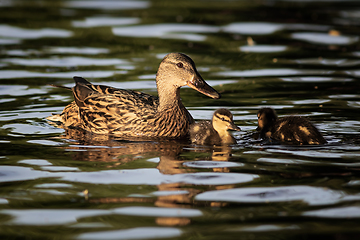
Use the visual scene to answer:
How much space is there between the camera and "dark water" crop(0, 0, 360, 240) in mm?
4863

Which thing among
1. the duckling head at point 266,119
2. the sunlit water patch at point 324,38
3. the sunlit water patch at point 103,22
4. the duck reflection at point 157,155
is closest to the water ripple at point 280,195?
the duck reflection at point 157,155

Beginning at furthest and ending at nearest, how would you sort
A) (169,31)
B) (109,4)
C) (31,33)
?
(109,4) < (31,33) < (169,31)

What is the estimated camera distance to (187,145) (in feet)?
24.5

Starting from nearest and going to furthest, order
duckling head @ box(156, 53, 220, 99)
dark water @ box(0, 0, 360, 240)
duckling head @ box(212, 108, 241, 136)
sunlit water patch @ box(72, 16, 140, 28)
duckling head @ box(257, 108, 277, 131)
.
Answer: dark water @ box(0, 0, 360, 240), duckling head @ box(212, 108, 241, 136), duckling head @ box(257, 108, 277, 131), duckling head @ box(156, 53, 220, 99), sunlit water patch @ box(72, 16, 140, 28)

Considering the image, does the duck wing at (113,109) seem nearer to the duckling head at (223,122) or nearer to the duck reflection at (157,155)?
the duck reflection at (157,155)

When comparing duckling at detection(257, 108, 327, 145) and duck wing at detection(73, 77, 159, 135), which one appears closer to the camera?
duckling at detection(257, 108, 327, 145)

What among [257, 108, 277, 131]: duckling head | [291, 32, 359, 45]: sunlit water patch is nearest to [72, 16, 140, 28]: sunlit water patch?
[291, 32, 359, 45]: sunlit water patch

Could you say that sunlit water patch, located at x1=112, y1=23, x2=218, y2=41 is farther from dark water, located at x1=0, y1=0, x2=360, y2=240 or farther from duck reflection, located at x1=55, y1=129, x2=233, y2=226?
duck reflection, located at x1=55, y1=129, x2=233, y2=226

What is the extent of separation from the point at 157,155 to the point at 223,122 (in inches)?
41.2

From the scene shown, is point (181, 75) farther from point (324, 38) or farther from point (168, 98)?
point (324, 38)

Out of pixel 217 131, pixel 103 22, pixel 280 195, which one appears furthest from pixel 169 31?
pixel 280 195

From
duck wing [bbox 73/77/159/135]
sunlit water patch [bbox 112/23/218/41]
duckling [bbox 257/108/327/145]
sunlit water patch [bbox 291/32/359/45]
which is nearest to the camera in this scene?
duckling [bbox 257/108/327/145]

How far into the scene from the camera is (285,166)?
6230 millimetres

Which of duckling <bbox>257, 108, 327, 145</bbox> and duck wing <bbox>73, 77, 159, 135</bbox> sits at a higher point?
duck wing <bbox>73, 77, 159, 135</bbox>
